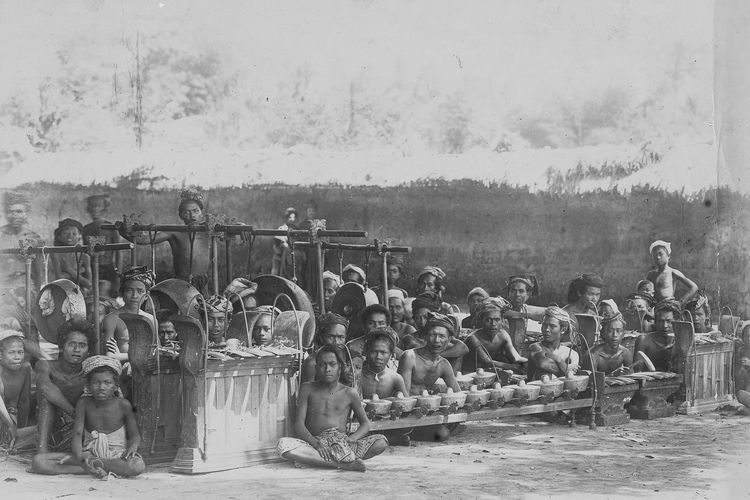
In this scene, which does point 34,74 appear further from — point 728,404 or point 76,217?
point 728,404

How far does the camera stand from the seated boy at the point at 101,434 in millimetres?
7340

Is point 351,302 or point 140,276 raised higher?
point 140,276

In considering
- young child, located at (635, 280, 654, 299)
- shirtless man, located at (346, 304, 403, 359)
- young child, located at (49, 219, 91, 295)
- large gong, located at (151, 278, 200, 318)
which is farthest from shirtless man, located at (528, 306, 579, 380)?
young child, located at (49, 219, 91, 295)

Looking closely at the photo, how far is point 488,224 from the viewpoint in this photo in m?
15.2

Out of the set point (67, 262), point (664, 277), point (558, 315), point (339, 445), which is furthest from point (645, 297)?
point (67, 262)

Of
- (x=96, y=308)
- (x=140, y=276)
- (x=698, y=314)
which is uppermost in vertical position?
(x=140, y=276)

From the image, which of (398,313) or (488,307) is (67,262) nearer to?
(398,313)

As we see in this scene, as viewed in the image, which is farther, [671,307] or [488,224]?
[488,224]

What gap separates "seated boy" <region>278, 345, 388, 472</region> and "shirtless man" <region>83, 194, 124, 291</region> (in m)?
3.13

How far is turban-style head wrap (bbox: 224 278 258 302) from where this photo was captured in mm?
9375

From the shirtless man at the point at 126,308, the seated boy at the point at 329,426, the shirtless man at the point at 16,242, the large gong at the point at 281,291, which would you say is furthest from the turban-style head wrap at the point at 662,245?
the shirtless man at the point at 16,242

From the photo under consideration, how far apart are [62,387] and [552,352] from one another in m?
4.45

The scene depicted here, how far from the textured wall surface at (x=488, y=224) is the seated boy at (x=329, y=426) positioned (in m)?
6.92

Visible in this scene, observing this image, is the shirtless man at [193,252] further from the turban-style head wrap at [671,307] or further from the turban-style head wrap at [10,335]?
the turban-style head wrap at [671,307]
